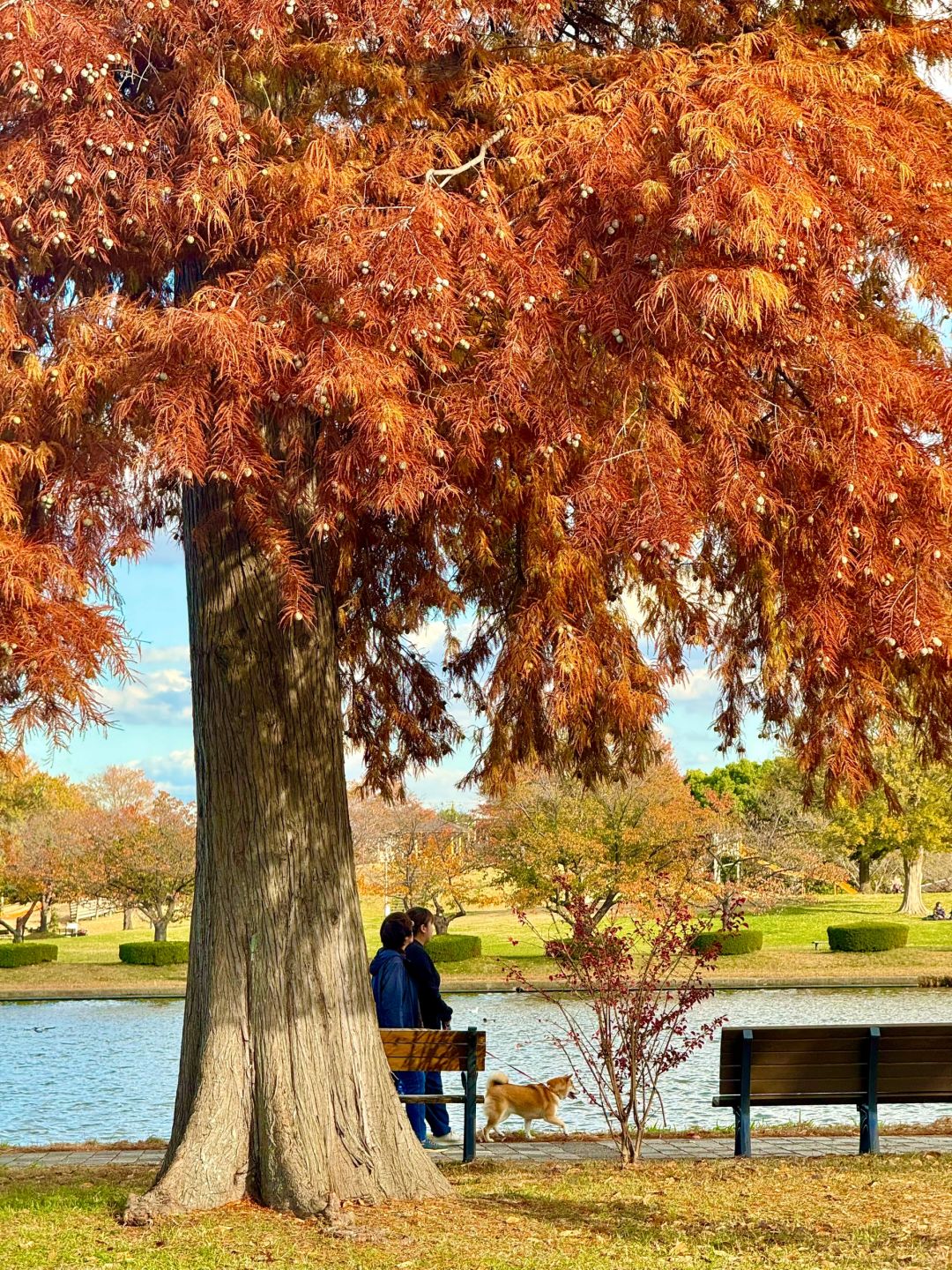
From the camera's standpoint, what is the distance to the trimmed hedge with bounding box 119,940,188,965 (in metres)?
33.4

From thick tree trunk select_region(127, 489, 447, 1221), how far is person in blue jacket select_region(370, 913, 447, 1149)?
6.07ft

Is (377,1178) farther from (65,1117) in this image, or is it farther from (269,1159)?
(65,1117)

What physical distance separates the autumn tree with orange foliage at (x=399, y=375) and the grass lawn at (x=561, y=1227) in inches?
16.0

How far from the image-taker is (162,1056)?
61.1 feet

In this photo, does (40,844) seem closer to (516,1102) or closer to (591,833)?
(591,833)

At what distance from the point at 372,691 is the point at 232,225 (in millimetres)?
4558

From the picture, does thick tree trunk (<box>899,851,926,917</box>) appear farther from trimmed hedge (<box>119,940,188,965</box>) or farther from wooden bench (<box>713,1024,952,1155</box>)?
wooden bench (<box>713,1024,952,1155</box>)

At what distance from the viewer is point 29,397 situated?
5852 mm

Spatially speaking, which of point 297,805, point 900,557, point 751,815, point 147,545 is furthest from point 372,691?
point 751,815

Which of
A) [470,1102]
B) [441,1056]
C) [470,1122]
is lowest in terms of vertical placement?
[470,1122]

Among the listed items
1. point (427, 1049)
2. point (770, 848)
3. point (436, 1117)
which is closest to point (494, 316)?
point (427, 1049)

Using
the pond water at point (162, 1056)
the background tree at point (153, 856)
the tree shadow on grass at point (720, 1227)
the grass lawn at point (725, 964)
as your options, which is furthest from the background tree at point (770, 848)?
the tree shadow on grass at point (720, 1227)

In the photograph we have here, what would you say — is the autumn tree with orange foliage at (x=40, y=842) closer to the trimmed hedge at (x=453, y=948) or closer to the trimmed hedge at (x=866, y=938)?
the trimmed hedge at (x=453, y=948)

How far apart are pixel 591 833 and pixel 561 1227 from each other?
1001 inches
